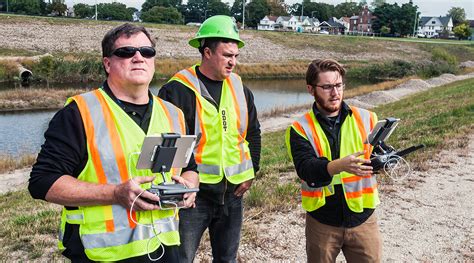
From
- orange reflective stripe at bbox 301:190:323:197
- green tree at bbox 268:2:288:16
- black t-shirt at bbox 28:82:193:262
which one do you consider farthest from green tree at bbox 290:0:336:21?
black t-shirt at bbox 28:82:193:262

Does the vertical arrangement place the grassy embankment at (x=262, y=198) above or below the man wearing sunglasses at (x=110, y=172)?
below

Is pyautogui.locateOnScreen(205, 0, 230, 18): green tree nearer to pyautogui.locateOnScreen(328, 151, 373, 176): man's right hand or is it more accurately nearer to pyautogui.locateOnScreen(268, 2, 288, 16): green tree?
pyautogui.locateOnScreen(268, 2, 288, 16): green tree

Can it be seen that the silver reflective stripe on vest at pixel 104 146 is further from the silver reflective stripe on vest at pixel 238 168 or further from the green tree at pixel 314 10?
the green tree at pixel 314 10

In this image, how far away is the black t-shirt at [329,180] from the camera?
3184mm

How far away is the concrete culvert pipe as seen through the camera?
Answer: 33.2 meters

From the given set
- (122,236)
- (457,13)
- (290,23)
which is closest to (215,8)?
(290,23)

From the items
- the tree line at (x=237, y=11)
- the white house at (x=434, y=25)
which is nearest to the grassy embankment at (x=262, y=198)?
the tree line at (x=237, y=11)

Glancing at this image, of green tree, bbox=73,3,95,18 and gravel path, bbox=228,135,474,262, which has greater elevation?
green tree, bbox=73,3,95,18

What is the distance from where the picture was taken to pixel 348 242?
3229 millimetres

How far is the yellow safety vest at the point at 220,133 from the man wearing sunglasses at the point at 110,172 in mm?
882

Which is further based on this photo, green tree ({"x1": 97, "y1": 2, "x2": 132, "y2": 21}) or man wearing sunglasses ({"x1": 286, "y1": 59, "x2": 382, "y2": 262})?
green tree ({"x1": 97, "y1": 2, "x2": 132, "y2": 21})

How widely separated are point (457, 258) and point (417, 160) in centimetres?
337

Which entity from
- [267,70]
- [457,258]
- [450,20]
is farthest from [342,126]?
[450,20]

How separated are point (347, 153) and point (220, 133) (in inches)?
38.2
